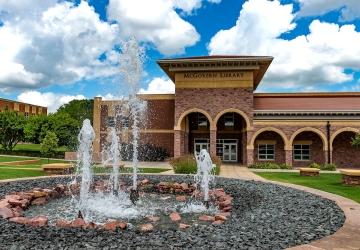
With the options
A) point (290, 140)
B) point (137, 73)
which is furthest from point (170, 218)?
point (290, 140)

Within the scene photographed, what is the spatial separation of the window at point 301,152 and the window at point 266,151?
1.84m

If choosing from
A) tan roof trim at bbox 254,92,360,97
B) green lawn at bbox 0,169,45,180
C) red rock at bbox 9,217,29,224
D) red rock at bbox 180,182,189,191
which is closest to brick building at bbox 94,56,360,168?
tan roof trim at bbox 254,92,360,97

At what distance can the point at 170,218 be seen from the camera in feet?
28.8

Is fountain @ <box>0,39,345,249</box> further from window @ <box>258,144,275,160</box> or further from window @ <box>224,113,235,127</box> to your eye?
window @ <box>224,113,235,127</box>

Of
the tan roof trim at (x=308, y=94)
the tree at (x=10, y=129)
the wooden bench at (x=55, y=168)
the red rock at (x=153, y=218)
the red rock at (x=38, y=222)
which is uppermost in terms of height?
the tan roof trim at (x=308, y=94)

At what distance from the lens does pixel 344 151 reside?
2947 cm

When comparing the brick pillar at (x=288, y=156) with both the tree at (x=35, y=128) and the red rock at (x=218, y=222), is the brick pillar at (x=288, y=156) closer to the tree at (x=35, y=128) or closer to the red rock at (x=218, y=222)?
the red rock at (x=218, y=222)

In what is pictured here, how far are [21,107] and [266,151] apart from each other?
61157 millimetres

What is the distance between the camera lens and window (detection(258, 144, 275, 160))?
3031 centimetres

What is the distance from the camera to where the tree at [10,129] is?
3874cm

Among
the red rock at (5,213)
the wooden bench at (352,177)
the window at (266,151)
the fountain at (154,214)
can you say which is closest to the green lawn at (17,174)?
the fountain at (154,214)

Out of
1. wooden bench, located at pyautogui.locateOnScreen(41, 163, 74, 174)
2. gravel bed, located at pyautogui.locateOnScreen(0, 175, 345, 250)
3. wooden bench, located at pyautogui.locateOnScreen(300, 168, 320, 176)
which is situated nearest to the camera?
gravel bed, located at pyautogui.locateOnScreen(0, 175, 345, 250)

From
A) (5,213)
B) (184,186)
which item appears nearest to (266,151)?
(184,186)

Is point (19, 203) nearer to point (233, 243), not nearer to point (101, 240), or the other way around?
point (101, 240)
